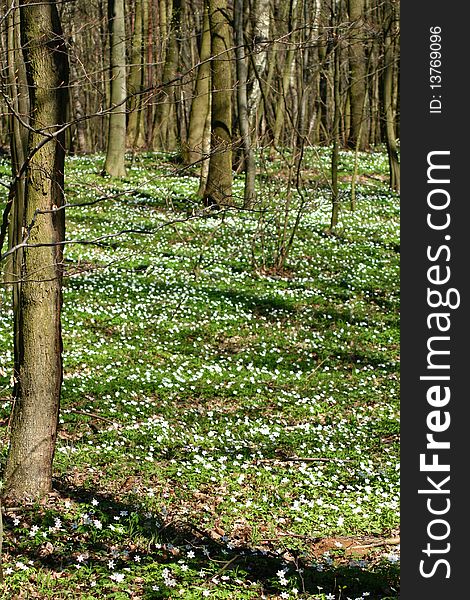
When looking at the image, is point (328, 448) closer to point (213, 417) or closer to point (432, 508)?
point (213, 417)

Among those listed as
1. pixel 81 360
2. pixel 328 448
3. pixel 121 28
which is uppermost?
pixel 121 28

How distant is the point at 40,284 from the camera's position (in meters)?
6.25

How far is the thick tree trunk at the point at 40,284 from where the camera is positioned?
6129 millimetres

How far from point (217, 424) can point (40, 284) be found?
151 inches

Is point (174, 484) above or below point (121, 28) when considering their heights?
below

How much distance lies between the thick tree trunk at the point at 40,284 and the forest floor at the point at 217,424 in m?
0.30

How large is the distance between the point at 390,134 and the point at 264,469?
20.0 m

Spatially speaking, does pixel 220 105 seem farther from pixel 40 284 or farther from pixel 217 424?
pixel 40 284

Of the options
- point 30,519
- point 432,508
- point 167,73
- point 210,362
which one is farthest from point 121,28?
point 432,508

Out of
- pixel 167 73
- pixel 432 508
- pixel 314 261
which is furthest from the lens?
pixel 167 73

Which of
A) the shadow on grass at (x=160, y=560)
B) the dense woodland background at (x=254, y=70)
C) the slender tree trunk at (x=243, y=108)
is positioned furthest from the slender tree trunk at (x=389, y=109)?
the shadow on grass at (x=160, y=560)

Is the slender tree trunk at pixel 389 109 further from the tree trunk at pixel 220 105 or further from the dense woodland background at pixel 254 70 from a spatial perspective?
the tree trunk at pixel 220 105

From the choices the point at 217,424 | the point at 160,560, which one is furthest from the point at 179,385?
the point at 160,560

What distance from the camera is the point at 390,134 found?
2602cm
